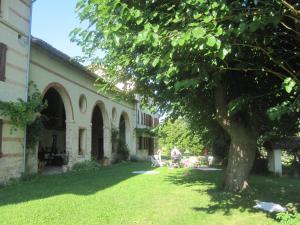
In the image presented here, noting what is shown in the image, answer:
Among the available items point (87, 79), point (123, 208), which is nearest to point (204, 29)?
point (123, 208)

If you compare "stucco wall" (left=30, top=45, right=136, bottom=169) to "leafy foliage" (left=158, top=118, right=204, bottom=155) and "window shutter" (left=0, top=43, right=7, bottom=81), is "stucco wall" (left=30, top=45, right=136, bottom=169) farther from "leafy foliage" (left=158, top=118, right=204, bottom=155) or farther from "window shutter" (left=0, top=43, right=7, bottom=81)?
"leafy foliage" (left=158, top=118, right=204, bottom=155)

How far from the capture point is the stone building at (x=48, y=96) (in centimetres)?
1450

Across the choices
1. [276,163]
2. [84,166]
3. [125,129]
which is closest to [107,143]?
[84,166]

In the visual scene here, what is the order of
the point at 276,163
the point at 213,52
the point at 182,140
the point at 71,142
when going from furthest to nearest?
the point at 182,140
the point at 276,163
the point at 71,142
the point at 213,52

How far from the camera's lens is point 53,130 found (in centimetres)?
2962

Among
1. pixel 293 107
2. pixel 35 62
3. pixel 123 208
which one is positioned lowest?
pixel 123 208

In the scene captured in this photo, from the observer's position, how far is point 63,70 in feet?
66.4

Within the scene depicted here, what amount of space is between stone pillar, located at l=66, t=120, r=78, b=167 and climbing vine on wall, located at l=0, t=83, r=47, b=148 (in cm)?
475

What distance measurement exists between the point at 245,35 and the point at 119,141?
81.0ft

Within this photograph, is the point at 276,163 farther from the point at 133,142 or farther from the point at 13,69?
the point at 133,142

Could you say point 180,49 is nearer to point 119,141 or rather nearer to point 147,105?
point 147,105

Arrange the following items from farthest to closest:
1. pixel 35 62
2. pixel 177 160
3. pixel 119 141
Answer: pixel 119 141
pixel 177 160
pixel 35 62

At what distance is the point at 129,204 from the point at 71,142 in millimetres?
11847

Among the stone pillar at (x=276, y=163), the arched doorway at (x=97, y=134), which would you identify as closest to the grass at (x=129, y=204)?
the stone pillar at (x=276, y=163)
